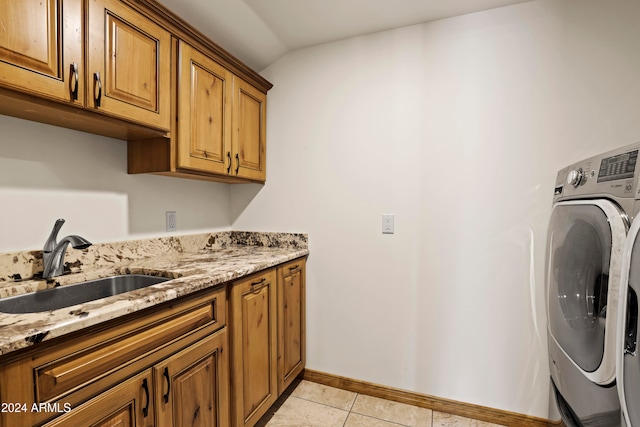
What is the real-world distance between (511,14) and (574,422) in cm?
196

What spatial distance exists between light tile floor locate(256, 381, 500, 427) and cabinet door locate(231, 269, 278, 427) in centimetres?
17

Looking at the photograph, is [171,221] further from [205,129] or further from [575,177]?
[575,177]

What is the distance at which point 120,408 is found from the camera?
892 millimetres

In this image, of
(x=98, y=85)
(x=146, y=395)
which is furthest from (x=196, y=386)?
(x=98, y=85)

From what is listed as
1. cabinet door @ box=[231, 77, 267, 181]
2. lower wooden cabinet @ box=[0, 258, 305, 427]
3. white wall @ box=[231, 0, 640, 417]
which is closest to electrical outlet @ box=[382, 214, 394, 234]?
white wall @ box=[231, 0, 640, 417]

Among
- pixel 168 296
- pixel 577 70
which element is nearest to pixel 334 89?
pixel 577 70

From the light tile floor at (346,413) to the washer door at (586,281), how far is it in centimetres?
87

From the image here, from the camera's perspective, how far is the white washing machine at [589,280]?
0.84 metres

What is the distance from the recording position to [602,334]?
2.98 ft

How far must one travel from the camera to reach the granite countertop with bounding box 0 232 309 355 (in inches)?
29.2

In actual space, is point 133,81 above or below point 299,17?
below

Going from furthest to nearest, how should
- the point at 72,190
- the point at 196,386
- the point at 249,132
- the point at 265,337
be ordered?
1. the point at 249,132
2. the point at 265,337
3. the point at 72,190
4. the point at 196,386

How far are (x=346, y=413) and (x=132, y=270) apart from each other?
4.78 feet

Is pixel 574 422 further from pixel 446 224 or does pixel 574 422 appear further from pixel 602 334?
pixel 446 224
